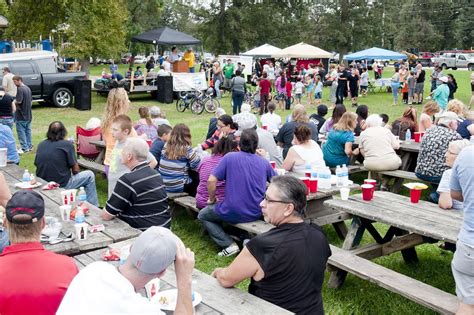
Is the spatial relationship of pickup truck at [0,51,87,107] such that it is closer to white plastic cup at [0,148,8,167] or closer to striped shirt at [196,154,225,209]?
white plastic cup at [0,148,8,167]

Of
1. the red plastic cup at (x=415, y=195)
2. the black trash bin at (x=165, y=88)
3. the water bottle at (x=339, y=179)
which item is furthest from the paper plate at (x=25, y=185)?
the black trash bin at (x=165, y=88)

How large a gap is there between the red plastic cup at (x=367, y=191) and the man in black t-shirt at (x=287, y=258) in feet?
6.64

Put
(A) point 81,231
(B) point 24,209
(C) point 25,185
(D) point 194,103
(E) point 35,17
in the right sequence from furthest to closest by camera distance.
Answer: (E) point 35,17 → (D) point 194,103 → (C) point 25,185 → (A) point 81,231 → (B) point 24,209

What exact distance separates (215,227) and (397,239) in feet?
6.55

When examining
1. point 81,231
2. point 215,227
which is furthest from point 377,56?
point 81,231

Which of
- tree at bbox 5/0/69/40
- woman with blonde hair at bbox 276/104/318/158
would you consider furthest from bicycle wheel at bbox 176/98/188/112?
woman with blonde hair at bbox 276/104/318/158

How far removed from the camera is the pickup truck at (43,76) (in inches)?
682

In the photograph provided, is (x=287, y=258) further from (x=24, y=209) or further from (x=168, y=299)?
(x=24, y=209)

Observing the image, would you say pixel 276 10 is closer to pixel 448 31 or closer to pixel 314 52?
pixel 314 52

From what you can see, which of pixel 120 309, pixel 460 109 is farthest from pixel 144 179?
pixel 460 109

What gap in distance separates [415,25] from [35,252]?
6980 cm

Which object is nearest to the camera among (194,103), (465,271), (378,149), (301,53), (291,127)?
(465,271)

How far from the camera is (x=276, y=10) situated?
47031 mm

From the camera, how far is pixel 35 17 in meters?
21.9
